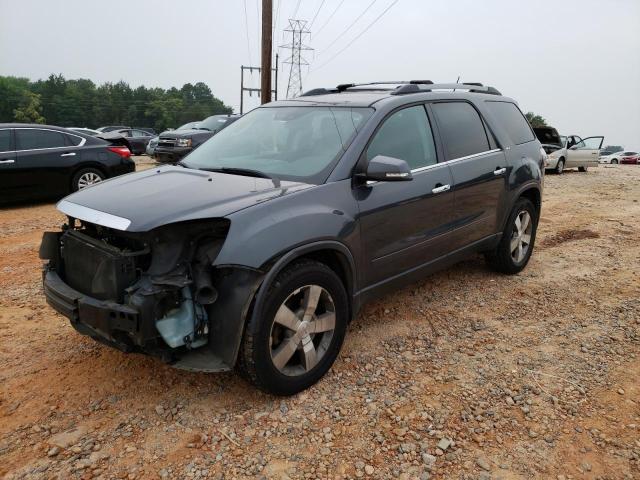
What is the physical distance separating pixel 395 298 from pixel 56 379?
107 inches

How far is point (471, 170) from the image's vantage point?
417 centimetres

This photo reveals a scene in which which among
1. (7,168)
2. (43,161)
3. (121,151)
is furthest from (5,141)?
(121,151)

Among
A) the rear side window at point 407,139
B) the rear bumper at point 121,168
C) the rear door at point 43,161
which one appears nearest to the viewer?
the rear side window at point 407,139

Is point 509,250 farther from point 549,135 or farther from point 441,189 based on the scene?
point 549,135

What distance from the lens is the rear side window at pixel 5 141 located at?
8.16 metres

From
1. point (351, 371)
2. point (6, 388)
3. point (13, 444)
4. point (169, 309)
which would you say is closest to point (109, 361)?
point (6, 388)

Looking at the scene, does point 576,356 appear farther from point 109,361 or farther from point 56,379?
point 56,379

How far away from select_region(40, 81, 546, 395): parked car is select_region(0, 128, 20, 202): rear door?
5.82 m

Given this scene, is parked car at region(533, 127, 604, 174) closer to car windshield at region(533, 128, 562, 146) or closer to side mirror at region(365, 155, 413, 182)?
car windshield at region(533, 128, 562, 146)

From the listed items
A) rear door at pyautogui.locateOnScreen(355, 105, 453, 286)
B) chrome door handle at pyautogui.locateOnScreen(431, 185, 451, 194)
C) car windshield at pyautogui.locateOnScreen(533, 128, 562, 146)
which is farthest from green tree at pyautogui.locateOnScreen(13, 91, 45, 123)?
chrome door handle at pyautogui.locateOnScreen(431, 185, 451, 194)

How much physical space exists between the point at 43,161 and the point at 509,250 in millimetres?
7591

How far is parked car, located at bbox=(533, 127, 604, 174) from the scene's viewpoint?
1738 centimetres

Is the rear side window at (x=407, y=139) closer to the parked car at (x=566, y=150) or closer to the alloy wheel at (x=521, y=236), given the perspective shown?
the alloy wheel at (x=521, y=236)

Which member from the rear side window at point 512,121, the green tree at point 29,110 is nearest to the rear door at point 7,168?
the rear side window at point 512,121
